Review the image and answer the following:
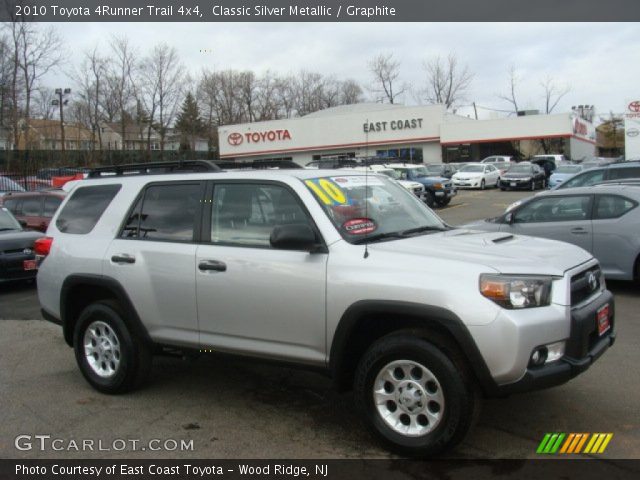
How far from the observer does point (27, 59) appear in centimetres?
4450

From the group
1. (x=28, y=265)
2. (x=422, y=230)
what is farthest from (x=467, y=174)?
(x=422, y=230)

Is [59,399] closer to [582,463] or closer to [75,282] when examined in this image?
[75,282]

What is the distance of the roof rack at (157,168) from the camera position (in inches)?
204

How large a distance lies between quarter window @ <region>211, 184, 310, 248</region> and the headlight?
1.35 m

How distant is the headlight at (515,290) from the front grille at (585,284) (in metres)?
0.32

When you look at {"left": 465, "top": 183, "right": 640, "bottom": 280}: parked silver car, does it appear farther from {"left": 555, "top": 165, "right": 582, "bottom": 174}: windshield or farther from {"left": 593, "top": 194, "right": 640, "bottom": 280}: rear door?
{"left": 555, "top": 165, "right": 582, "bottom": 174}: windshield

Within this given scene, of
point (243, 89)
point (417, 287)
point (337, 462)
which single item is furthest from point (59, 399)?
point (243, 89)

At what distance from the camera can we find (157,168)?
5.56 m

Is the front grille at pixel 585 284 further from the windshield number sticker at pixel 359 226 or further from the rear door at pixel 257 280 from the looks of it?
the rear door at pixel 257 280

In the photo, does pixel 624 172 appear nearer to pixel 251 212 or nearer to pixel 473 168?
pixel 251 212

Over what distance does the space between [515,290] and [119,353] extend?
10.8 ft

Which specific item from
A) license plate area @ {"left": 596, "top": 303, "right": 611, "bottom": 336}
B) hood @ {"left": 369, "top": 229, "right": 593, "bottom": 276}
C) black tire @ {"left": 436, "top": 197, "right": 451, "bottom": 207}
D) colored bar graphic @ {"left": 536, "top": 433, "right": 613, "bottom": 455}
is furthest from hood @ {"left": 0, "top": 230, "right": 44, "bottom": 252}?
black tire @ {"left": 436, "top": 197, "right": 451, "bottom": 207}

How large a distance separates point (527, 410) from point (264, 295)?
7.02 ft

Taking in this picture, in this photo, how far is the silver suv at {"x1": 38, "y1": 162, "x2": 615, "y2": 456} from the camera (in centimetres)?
367
